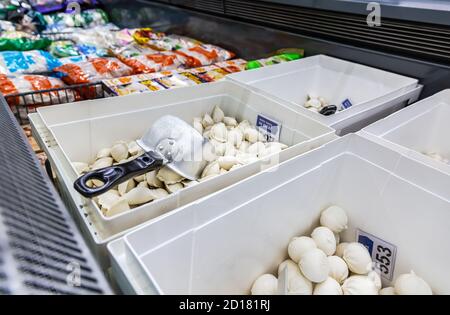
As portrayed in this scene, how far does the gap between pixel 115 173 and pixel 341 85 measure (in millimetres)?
1078

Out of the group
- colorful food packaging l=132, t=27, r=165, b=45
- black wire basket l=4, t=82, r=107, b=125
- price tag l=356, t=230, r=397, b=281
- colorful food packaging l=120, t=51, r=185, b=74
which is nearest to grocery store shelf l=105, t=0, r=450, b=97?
colorful food packaging l=132, t=27, r=165, b=45

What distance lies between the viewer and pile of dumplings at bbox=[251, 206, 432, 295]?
2.13ft

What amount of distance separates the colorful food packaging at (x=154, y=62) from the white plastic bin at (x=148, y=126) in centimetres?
61

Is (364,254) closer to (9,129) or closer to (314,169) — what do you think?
(314,169)

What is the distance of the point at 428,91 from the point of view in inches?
46.8

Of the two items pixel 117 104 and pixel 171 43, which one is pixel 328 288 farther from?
pixel 171 43

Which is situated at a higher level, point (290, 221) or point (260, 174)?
point (260, 174)

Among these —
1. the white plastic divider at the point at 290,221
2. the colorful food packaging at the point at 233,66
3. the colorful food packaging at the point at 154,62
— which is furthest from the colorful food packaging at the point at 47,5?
the white plastic divider at the point at 290,221

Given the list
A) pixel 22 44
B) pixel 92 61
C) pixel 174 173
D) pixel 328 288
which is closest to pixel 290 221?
pixel 328 288

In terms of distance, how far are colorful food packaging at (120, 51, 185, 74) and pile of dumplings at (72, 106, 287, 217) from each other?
0.64m

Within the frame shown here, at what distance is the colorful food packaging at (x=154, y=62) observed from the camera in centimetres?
162

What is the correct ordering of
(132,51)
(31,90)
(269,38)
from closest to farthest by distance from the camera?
(31,90)
(269,38)
(132,51)

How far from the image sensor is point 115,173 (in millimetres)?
645

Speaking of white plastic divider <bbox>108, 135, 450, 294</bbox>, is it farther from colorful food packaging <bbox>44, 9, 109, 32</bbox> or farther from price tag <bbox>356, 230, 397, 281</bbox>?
colorful food packaging <bbox>44, 9, 109, 32</bbox>
